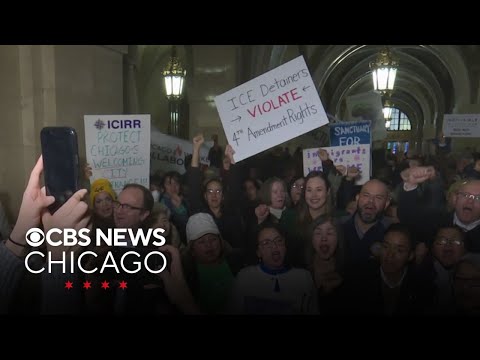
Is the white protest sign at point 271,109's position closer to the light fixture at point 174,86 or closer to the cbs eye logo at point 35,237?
the light fixture at point 174,86

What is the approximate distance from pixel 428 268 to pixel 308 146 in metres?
1.19

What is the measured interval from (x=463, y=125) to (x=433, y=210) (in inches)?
23.7

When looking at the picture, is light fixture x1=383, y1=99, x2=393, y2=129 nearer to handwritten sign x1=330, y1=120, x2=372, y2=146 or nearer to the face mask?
handwritten sign x1=330, y1=120, x2=372, y2=146

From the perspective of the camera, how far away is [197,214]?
3600 millimetres

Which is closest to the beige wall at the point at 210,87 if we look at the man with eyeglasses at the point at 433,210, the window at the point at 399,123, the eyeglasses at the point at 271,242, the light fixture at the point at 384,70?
the eyeglasses at the point at 271,242

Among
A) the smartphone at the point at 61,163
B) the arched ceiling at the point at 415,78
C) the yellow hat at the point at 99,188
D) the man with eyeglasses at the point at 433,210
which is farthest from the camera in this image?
the arched ceiling at the point at 415,78

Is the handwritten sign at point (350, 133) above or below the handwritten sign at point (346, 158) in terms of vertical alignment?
above

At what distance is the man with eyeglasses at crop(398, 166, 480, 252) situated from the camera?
344 centimetres

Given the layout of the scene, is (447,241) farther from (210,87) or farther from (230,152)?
(210,87)

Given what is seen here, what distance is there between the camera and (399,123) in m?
3.75

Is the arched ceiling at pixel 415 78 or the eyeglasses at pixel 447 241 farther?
the arched ceiling at pixel 415 78

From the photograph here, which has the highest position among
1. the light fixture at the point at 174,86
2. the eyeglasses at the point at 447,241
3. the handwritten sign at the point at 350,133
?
the light fixture at the point at 174,86

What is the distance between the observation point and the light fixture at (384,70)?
11.9 feet

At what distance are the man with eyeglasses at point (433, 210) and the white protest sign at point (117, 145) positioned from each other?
5.96 ft
